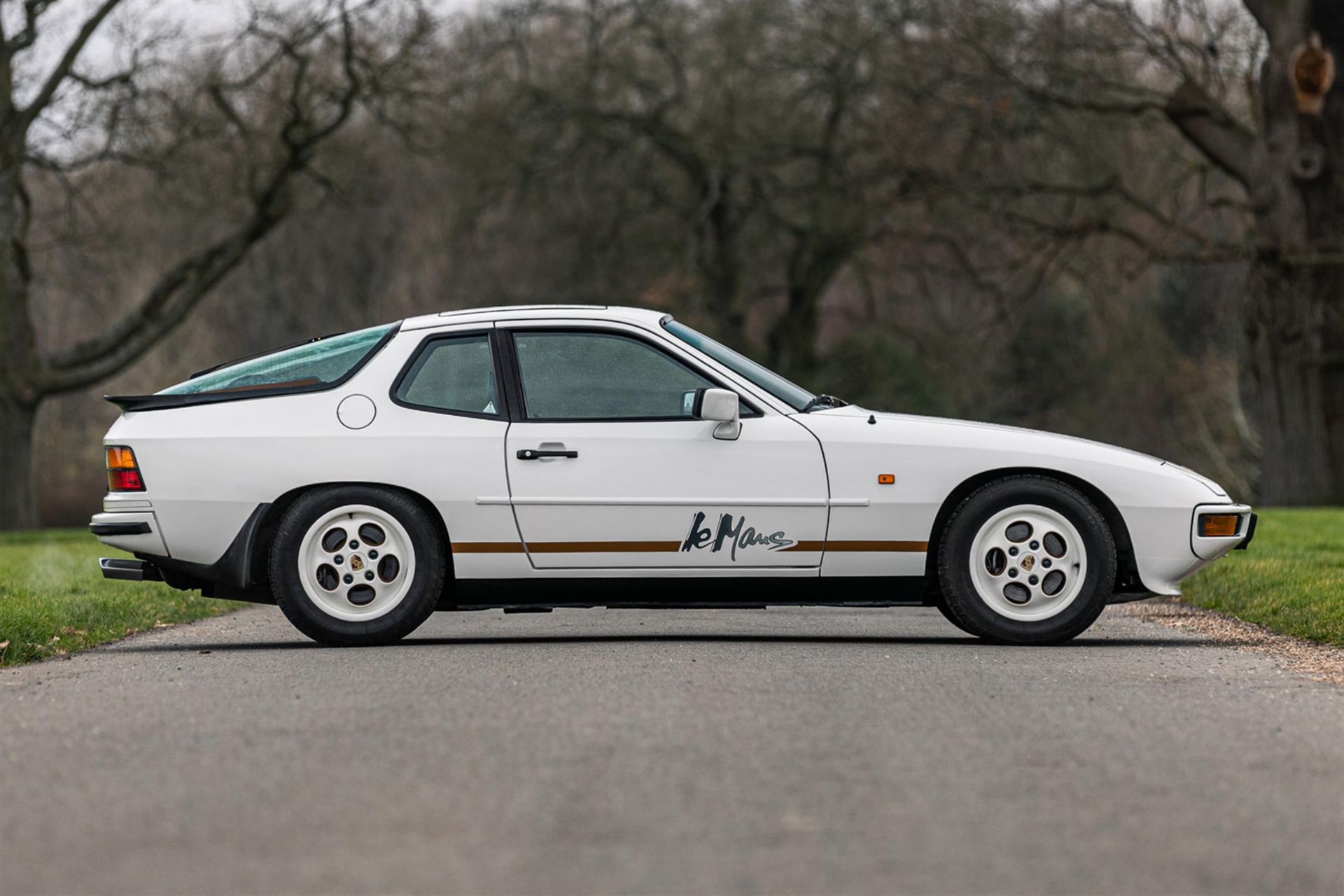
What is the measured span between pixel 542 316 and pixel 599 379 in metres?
0.44

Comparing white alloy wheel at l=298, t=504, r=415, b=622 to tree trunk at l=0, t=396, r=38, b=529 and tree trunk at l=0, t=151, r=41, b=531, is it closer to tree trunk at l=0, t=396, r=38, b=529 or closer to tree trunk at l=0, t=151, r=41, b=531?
tree trunk at l=0, t=151, r=41, b=531

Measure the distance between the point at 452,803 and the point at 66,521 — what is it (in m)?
33.8

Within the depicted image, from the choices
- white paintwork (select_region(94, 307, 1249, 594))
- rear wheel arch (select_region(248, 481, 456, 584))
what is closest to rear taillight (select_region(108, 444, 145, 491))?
white paintwork (select_region(94, 307, 1249, 594))

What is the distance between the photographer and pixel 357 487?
348 inches

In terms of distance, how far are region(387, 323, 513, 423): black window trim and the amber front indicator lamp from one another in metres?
3.28

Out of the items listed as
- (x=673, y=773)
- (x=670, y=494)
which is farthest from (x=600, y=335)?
(x=673, y=773)

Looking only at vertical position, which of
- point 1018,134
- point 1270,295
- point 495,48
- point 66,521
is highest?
point 495,48

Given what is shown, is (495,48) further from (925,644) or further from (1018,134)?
(925,644)

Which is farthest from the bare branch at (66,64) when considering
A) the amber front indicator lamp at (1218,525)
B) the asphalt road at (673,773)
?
the amber front indicator lamp at (1218,525)

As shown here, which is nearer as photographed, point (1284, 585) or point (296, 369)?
point (296, 369)

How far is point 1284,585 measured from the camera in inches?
439

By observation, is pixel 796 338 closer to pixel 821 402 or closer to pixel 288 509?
pixel 821 402

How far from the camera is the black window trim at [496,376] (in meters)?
8.96

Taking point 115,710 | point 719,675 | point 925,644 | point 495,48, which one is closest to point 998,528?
point 925,644
